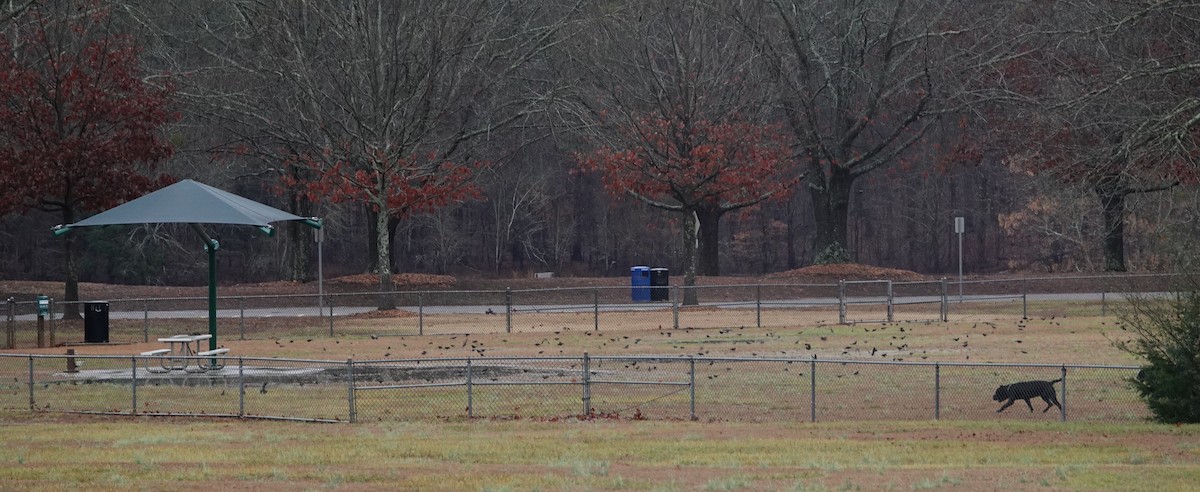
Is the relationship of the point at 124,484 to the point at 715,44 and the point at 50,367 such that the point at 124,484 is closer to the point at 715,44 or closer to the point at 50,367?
the point at 50,367

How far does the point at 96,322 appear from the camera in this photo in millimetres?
31531

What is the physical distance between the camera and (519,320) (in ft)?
122

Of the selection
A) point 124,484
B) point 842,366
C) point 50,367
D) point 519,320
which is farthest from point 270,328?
point 124,484

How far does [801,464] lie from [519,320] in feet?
77.5

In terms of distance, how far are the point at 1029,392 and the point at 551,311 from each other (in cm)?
2031

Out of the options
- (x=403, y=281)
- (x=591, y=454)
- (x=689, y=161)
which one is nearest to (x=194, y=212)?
(x=591, y=454)

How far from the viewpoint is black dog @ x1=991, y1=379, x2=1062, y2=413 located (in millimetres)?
17641

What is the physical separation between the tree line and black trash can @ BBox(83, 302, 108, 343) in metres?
6.77

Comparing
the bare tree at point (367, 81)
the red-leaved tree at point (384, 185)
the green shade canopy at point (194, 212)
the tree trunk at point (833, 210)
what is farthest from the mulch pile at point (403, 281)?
the green shade canopy at point (194, 212)

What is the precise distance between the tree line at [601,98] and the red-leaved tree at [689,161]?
0.11 meters

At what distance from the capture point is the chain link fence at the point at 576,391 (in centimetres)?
1875

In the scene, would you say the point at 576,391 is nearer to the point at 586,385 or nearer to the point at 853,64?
the point at 586,385

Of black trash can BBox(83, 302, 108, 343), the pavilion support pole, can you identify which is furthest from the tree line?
the pavilion support pole

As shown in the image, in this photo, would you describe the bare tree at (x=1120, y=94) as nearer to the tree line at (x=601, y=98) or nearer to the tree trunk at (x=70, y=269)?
the tree line at (x=601, y=98)
